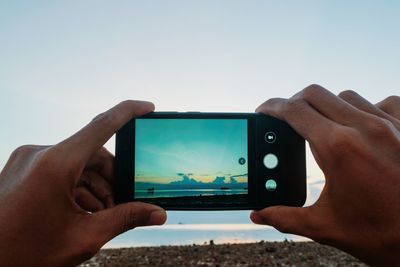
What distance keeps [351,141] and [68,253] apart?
174 centimetres

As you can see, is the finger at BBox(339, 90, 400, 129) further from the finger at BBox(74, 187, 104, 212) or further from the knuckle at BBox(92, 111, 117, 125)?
the finger at BBox(74, 187, 104, 212)

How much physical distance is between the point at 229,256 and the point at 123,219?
42.4 feet

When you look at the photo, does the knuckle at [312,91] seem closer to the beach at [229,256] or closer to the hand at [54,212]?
the hand at [54,212]

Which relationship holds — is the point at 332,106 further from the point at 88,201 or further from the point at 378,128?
the point at 88,201

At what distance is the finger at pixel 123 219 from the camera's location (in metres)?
2.79

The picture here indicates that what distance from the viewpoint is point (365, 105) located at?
110 inches

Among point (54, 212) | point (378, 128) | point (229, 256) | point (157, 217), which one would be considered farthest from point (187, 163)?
point (229, 256)

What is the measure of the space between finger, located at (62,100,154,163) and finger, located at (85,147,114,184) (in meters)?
0.55

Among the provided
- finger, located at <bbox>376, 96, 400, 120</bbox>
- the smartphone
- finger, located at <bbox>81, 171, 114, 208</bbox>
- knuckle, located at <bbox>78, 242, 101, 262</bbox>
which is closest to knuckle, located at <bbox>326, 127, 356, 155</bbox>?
finger, located at <bbox>376, 96, 400, 120</bbox>

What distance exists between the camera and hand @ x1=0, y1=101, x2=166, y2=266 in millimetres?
2602

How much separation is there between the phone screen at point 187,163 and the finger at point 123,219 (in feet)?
1.41

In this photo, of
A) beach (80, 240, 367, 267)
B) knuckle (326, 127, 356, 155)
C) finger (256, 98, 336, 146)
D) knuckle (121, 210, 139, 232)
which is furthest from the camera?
beach (80, 240, 367, 267)

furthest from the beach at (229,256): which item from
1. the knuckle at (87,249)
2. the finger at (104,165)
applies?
the knuckle at (87,249)

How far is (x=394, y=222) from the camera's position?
8.06ft
